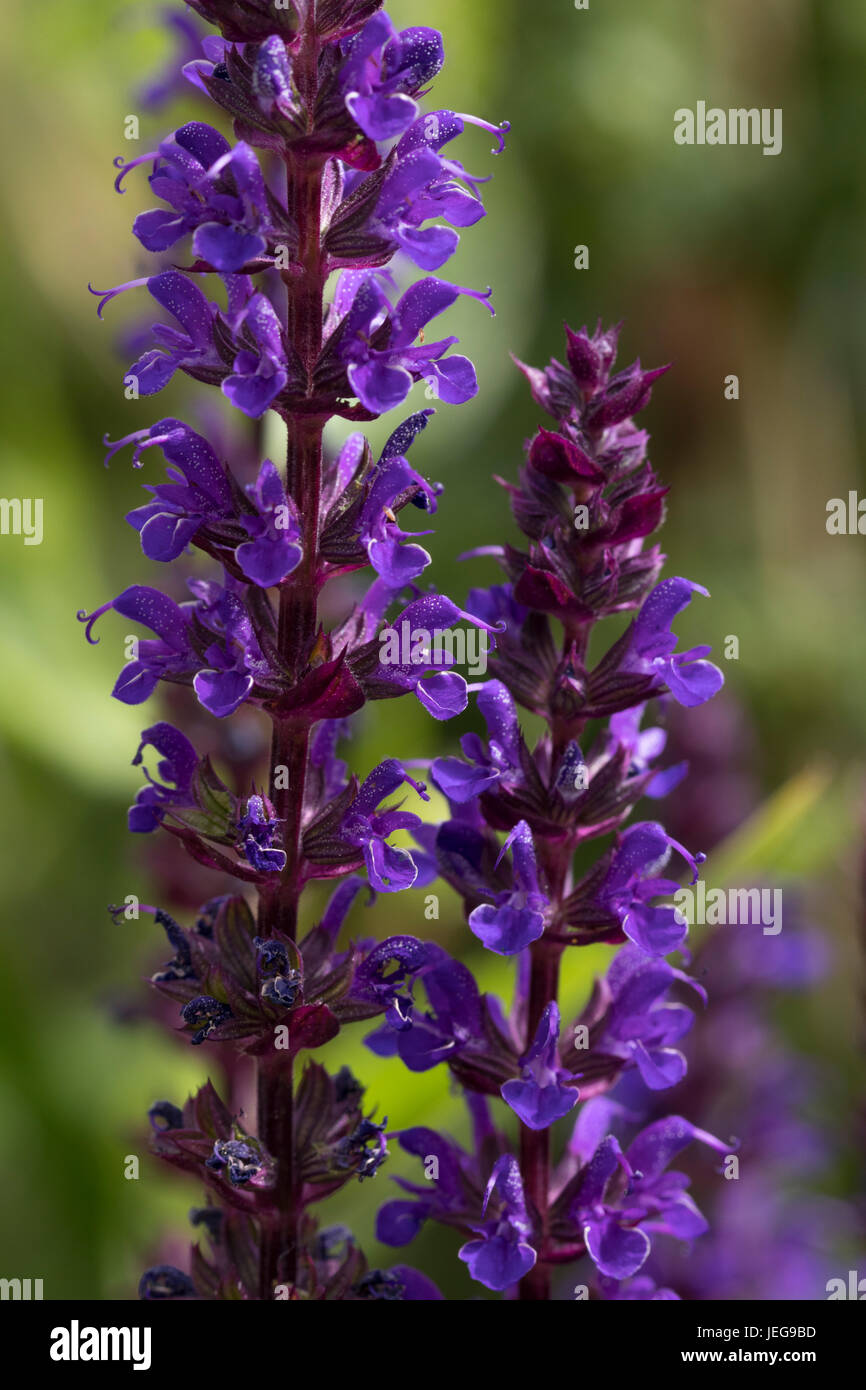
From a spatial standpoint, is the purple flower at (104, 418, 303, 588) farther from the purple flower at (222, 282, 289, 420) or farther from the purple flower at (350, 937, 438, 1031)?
the purple flower at (350, 937, 438, 1031)

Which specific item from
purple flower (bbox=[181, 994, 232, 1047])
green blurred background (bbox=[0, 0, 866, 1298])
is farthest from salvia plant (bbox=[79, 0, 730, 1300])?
green blurred background (bbox=[0, 0, 866, 1298])

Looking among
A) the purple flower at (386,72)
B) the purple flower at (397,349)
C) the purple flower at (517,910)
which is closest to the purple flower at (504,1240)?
the purple flower at (517,910)

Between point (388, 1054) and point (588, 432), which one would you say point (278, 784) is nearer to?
point (388, 1054)

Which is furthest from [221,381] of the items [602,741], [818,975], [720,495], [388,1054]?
[720,495]

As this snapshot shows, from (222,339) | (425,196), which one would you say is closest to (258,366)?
(222,339)

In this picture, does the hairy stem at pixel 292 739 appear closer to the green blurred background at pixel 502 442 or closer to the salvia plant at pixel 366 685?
the salvia plant at pixel 366 685

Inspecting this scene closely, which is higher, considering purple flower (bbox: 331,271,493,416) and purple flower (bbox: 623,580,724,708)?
purple flower (bbox: 331,271,493,416)
